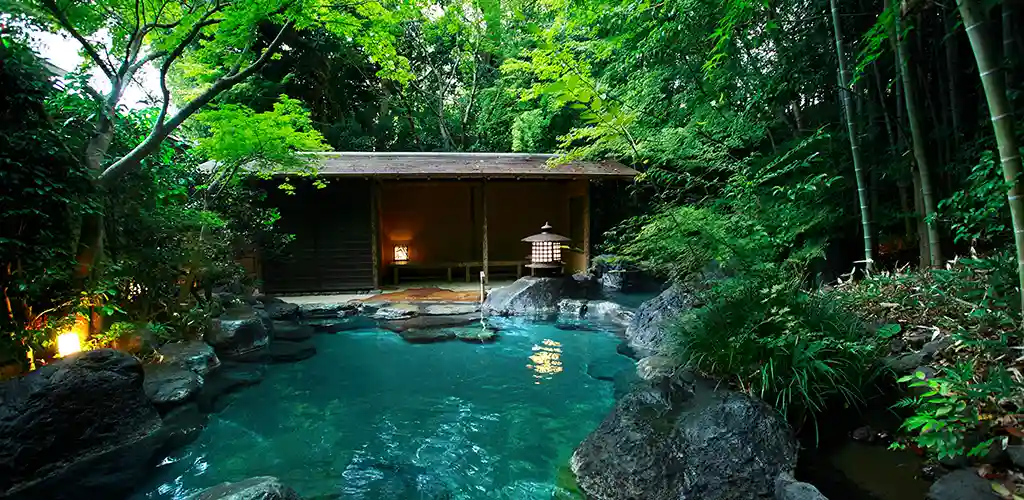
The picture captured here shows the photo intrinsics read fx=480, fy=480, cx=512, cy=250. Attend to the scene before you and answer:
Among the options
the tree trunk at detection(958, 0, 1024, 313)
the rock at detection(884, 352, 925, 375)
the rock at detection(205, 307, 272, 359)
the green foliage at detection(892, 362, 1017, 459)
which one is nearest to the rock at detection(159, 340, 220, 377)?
the rock at detection(205, 307, 272, 359)

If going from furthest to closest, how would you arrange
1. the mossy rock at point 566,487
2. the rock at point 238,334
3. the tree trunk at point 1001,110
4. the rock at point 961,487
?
the rock at point 238,334, the mossy rock at point 566,487, the tree trunk at point 1001,110, the rock at point 961,487

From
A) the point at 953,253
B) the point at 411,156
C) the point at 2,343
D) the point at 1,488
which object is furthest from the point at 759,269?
the point at 411,156

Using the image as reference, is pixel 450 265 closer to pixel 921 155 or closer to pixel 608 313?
pixel 608 313

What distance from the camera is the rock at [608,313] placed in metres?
9.02

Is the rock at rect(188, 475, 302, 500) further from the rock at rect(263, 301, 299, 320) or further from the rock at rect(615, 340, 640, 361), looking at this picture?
the rock at rect(263, 301, 299, 320)

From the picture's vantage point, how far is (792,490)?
8.98 ft

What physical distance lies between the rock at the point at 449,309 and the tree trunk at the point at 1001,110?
8.00 m

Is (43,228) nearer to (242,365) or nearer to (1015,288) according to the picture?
(242,365)

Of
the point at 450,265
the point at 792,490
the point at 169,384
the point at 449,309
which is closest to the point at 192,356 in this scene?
the point at 169,384

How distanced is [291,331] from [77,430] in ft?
14.1

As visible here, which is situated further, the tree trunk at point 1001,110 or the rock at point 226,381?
the rock at point 226,381

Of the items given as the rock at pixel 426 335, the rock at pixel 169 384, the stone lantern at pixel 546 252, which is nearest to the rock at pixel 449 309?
the rock at pixel 426 335

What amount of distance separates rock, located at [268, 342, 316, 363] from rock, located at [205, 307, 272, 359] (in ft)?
0.78

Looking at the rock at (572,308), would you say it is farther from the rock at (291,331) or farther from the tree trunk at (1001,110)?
the tree trunk at (1001,110)
